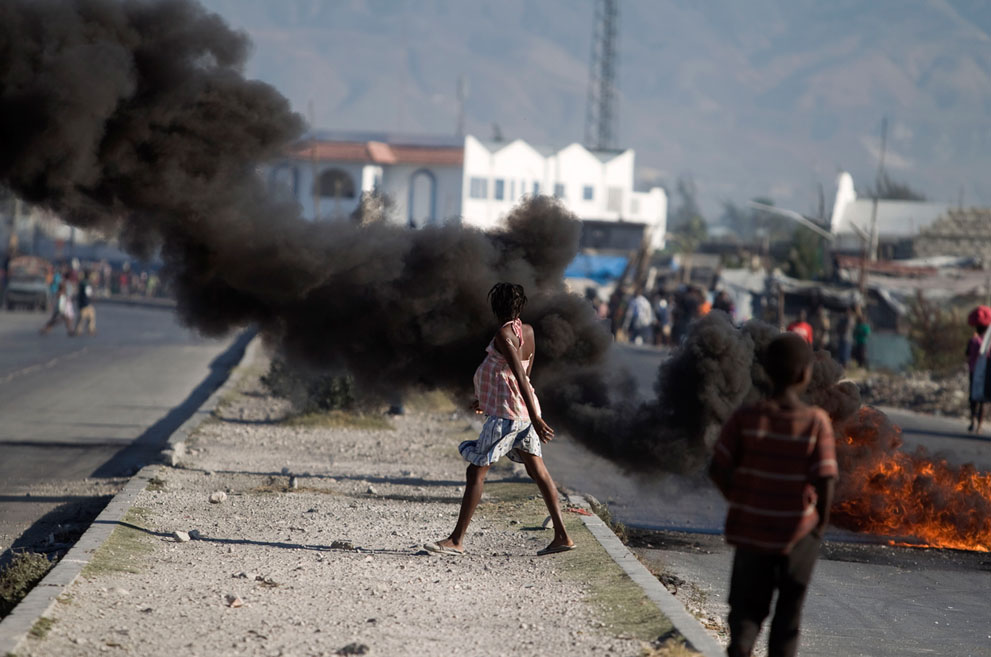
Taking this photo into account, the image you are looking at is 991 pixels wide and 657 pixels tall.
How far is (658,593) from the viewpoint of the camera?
656 cm

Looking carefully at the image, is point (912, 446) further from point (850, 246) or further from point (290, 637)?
point (850, 246)

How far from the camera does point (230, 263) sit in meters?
8.97

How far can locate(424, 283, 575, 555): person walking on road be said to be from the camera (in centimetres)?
727

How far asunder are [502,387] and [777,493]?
112 inches

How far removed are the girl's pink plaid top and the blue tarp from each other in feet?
134

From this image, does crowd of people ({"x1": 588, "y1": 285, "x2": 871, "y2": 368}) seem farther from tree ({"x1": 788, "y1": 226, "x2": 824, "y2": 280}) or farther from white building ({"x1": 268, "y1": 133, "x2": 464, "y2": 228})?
white building ({"x1": 268, "y1": 133, "x2": 464, "y2": 228})

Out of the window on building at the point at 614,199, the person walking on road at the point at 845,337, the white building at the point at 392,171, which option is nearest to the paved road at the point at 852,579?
the person walking on road at the point at 845,337

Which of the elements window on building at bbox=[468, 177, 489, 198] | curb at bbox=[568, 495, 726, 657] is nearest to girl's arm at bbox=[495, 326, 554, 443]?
curb at bbox=[568, 495, 726, 657]

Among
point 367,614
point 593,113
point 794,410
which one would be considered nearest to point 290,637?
point 367,614

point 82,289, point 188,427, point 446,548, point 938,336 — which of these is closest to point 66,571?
point 446,548

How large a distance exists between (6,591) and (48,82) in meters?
3.20

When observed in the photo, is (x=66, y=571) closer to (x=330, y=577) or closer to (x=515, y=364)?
(x=330, y=577)

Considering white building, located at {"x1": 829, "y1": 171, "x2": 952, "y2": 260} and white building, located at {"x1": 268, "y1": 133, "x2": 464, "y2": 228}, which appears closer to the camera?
white building, located at {"x1": 829, "y1": 171, "x2": 952, "y2": 260}

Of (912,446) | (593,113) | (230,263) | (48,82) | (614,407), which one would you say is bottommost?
(912,446)
